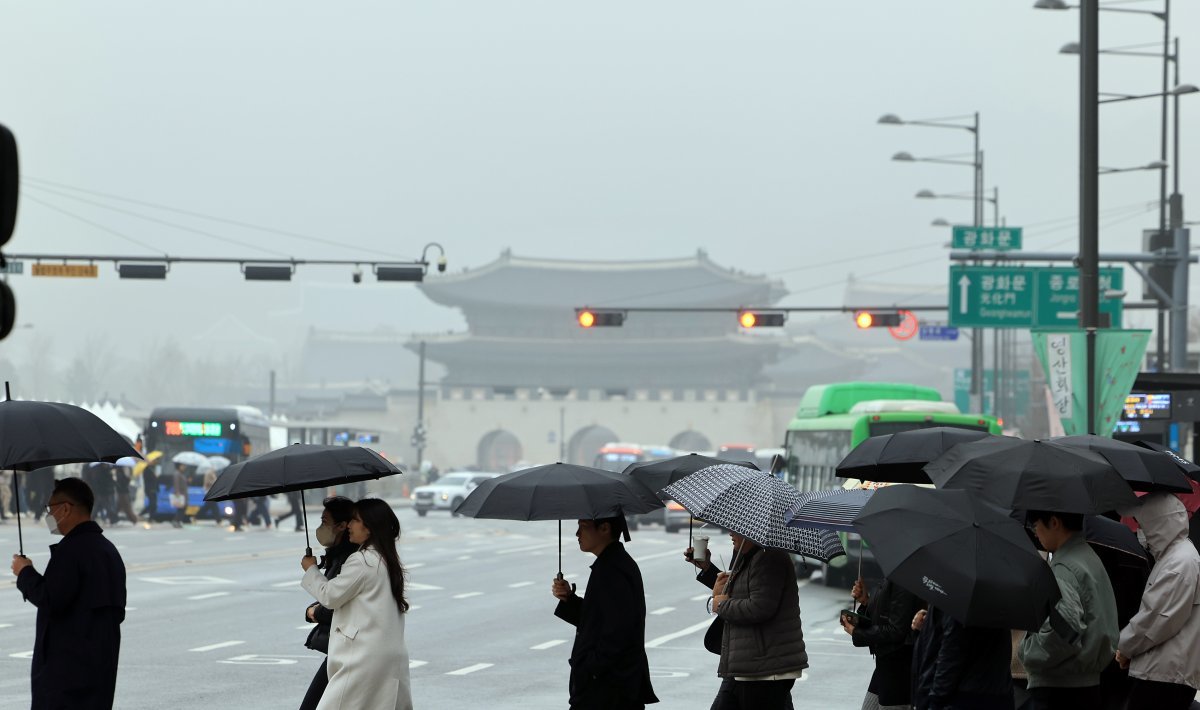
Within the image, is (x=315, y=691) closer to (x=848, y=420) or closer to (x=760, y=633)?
(x=760, y=633)

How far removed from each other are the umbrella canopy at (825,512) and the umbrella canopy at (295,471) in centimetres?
203

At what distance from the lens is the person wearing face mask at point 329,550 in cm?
840

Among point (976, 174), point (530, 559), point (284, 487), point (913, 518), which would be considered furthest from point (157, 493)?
point (913, 518)

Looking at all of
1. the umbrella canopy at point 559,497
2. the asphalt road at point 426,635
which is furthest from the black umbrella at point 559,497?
the asphalt road at point 426,635

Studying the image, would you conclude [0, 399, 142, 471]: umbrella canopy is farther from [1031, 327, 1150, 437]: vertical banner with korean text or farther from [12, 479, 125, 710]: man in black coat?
[1031, 327, 1150, 437]: vertical banner with korean text

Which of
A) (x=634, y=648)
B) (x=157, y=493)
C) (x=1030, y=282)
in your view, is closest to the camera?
(x=634, y=648)

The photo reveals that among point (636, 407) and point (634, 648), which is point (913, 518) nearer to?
point (634, 648)

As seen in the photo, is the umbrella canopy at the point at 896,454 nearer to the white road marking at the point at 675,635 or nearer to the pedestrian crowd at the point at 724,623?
the pedestrian crowd at the point at 724,623

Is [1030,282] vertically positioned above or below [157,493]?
above

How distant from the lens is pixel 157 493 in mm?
42281

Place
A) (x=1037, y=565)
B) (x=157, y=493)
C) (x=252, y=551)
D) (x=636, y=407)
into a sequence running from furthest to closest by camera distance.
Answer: (x=636, y=407) → (x=157, y=493) → (x=252, y=551) → (x=1037, y=565)

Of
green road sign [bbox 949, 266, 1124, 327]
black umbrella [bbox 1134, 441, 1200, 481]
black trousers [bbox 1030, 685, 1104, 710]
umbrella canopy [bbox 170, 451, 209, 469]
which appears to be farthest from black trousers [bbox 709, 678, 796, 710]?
umbrella canopy [bbox 170, 451, 209, 469]

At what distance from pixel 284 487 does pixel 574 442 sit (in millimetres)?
94451

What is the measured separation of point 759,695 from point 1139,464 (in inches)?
101
